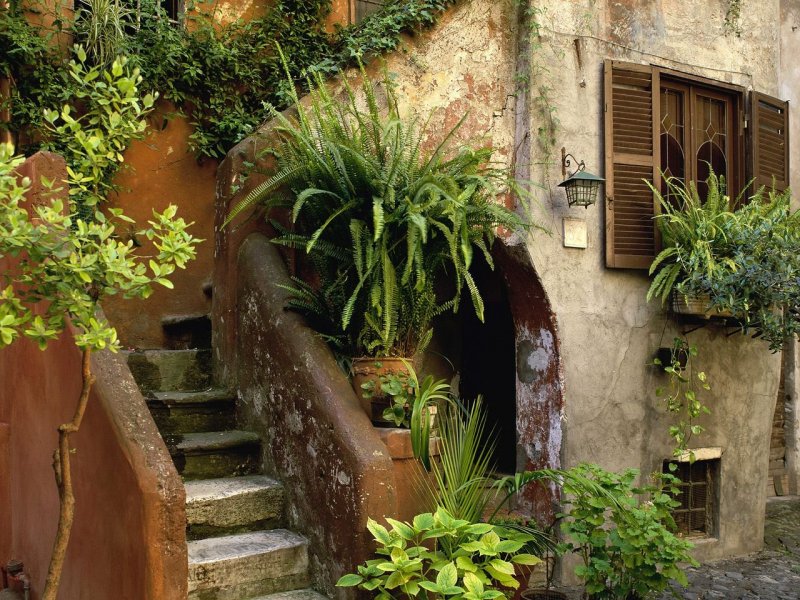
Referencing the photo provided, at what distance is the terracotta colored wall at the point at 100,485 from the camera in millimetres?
3125

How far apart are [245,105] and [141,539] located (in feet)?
13.9

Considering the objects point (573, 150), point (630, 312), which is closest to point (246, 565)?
point (630, 312)

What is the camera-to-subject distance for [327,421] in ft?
13.1

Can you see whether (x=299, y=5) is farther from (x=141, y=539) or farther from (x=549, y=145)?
(x=141, y=539)

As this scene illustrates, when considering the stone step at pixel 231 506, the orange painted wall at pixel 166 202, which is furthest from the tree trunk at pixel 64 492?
the orange painted wall at pixel 166 202

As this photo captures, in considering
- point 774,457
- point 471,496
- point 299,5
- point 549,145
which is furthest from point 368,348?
point 774,457

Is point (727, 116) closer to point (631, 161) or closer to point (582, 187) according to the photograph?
point (631, 161)

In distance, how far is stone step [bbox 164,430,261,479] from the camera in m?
4.43

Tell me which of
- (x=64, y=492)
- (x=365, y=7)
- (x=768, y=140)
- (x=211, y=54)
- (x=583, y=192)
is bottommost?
(x=64, y=492)

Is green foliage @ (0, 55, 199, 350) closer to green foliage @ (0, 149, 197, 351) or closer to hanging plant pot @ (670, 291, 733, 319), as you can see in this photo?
green foliage @ (0, 149, 197, 351)

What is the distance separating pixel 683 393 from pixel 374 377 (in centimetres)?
309

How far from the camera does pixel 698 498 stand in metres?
6.46

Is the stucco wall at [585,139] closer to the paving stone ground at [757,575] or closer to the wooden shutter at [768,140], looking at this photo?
the paving stone ground at [757,575]

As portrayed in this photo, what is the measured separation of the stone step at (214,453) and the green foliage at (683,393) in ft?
10.0
